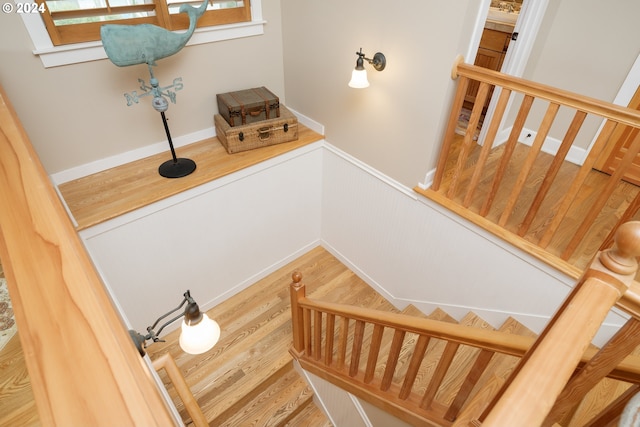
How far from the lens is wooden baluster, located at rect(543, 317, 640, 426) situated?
67 cm

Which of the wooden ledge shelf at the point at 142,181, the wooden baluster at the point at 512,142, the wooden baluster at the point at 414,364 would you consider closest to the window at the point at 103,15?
the wooden ledge shelf at the point at 142,181

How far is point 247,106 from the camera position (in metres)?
2.62

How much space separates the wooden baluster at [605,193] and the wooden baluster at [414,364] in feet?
3.55

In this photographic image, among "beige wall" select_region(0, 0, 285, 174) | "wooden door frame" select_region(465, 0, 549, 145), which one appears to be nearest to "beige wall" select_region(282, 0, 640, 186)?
"wooden door frame" select_region(465, 0, 549, 145)

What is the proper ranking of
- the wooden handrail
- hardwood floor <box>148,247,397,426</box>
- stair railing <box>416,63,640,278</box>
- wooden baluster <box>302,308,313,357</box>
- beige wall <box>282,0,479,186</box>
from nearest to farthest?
the wooden handrail < stair railing <box>416,63,640,278</box> < beige wall <box>282,0,479,186</box> < wooden baluster <box>302,308,313,357</box> < hardwood floor <box>148,247,397,426</box>

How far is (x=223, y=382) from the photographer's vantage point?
2.57 meters

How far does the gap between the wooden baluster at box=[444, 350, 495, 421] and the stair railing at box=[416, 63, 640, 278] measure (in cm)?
98

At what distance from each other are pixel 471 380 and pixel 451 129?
1439 mm

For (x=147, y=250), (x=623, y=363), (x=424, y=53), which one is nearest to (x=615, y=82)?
(x=424, y=53)

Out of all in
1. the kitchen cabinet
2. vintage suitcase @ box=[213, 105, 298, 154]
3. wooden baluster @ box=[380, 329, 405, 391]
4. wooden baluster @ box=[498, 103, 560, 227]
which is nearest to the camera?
wooden baluster @ box=[380, 329, 405, 391]

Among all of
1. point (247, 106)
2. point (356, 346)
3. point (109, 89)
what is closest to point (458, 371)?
point (356, 346)

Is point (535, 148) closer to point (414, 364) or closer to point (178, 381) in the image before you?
point (414, 364)

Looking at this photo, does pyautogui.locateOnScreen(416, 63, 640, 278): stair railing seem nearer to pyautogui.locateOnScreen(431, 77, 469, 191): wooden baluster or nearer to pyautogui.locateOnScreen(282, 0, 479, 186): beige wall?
pyautogui.locateOnScreen(431, 77, 469, 191): wooden baluster

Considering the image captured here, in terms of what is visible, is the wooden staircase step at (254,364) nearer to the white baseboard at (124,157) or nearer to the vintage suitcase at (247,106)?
the white baseboard at (124,157)
